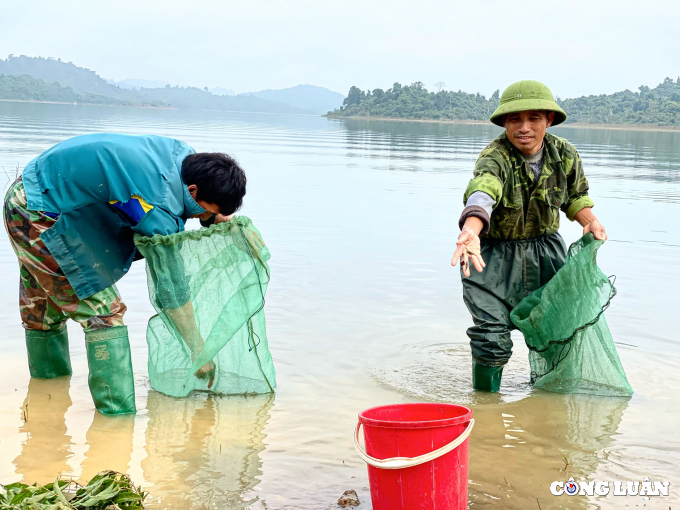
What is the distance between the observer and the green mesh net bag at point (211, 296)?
3.77 metres

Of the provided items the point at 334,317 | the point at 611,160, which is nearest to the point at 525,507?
the point at 334,317

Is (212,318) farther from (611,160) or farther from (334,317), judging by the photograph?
(611,160)

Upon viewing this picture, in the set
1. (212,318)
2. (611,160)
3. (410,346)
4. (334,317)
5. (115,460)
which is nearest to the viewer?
(115,460)

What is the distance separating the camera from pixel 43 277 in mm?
3564

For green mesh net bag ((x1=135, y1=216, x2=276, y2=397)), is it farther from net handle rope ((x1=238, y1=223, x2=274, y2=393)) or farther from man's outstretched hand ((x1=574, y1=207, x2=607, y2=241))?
man's outstretched hand ((x1=574, y1=207, x2=607, y2=241))

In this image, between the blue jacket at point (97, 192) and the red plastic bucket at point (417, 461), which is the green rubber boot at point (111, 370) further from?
the red plastic bucket at point (417, 461)

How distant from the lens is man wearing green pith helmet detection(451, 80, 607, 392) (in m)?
3.93

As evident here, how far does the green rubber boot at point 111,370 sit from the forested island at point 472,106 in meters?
70.4

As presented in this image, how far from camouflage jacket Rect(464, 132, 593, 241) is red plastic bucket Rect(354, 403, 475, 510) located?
63.0 inches

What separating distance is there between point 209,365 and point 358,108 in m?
100

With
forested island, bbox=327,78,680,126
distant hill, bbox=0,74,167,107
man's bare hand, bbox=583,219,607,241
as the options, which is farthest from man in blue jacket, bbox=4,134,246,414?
distant hill, bbox=0,74,167,107

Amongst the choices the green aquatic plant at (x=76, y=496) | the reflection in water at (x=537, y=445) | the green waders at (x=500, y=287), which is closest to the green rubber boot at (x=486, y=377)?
the green waders at (x=500, y=287)

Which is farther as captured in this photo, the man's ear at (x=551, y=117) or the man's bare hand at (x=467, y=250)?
the man's ear at (x=551, y=117)

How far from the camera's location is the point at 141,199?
11.2 feet
